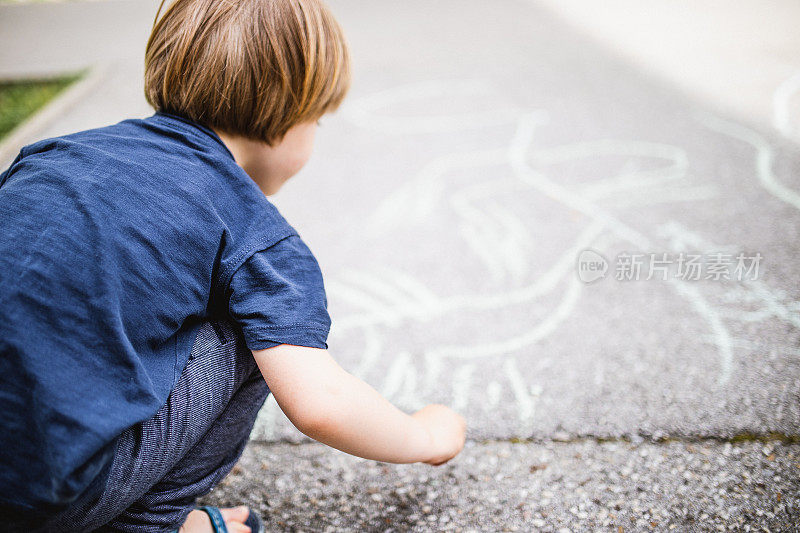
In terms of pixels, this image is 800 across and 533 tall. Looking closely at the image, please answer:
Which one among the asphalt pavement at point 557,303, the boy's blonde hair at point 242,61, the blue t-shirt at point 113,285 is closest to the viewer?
the blue t-shirt at point 113,285

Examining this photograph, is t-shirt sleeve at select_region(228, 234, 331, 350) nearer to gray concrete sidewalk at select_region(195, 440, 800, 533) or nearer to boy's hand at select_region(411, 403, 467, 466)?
boy's hand at select_region(411, 403, 467, 466)

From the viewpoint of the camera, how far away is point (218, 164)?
0.92 meters

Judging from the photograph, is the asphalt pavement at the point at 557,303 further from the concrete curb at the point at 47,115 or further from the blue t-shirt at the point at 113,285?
the blue t-shirt at the point at 113,285

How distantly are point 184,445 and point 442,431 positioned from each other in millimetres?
445

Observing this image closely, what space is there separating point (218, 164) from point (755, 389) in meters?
1.31

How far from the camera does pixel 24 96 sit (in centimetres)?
409

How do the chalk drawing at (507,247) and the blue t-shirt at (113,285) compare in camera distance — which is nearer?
the blue t-shirt at (113,285)

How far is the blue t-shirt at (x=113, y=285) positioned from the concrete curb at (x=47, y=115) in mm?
2484

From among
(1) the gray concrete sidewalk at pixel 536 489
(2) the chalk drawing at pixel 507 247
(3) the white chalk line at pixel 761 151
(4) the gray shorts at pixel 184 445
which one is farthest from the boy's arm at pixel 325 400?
(3) the white chalk line at pixel 761 151

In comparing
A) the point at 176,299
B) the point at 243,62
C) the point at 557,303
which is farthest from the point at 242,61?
the point at 557,303

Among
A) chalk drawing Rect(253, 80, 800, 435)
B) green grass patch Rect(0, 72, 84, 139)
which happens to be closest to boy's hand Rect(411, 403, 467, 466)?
chalk drawing Rect(253, 80, 800, 435)

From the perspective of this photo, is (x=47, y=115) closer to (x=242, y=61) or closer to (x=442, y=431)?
(x=242, y=61)

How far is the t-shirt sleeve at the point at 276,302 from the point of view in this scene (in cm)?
84

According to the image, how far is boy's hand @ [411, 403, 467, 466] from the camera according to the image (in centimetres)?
107
